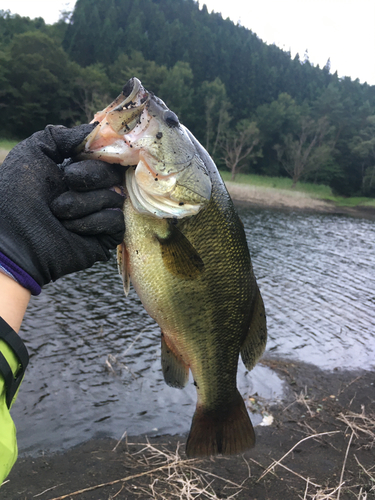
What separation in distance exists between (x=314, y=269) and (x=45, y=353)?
1035 cm

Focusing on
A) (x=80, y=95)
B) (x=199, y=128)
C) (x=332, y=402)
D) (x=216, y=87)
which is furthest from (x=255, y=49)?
(x=332, y=402)

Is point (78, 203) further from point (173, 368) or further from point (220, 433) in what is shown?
point (220, 433)

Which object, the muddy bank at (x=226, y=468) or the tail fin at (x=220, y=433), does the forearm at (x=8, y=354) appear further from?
the muddy bank at (x=226, y=468)

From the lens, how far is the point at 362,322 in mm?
8836

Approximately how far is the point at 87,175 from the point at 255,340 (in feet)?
4.95

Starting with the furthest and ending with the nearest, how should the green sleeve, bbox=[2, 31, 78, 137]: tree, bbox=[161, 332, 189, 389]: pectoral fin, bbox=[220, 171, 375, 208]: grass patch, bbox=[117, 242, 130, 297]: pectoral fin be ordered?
bbox=[220, 171, 375, 208]: grass patch → bbox=[2, 31, 78, 137]: tree → bbox=[161, 332, 189, 389]: pectoral fin → bbox=[117, 242, 130, 297]: pectoral fin → the green sleeve

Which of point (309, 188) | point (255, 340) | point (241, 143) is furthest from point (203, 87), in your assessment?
point (255, 340)

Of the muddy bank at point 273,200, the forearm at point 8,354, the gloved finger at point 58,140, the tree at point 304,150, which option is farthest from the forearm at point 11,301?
the tree at point 304,150

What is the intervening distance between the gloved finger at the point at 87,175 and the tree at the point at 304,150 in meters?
51.6

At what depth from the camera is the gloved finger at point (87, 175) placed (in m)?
1.63

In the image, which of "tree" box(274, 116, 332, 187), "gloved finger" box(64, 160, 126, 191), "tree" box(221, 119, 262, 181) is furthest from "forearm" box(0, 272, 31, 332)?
"tree" box(274, 116, 332, 187)

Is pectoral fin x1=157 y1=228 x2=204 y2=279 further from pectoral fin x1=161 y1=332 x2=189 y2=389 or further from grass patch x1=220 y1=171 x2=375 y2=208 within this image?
grass patch x1=220 y1=171 x2=375 y2=208

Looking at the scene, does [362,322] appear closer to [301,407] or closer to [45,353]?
[301,407]

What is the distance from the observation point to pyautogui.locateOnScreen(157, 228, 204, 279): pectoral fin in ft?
6.08
